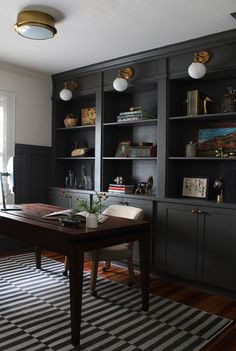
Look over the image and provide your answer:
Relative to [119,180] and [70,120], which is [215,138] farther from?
[70,120]

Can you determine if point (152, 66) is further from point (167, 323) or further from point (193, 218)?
point (167, 323)

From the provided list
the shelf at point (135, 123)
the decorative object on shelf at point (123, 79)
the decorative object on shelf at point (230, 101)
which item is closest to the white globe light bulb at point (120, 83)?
the decorative object on shelf at point (123, 79)

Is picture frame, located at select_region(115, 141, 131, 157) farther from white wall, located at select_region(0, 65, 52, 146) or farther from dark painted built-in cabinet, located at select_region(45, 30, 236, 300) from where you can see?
white wall, located at select_region(0, 65, 52, 146)

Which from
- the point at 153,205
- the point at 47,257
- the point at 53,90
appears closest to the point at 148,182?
the point at 153,205

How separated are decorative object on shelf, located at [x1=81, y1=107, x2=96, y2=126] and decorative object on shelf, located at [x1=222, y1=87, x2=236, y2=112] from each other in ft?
6.17

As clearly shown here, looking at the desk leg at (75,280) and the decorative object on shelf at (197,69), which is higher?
the decorative object on shelf at (197,69)

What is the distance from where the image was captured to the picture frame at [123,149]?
4.29m

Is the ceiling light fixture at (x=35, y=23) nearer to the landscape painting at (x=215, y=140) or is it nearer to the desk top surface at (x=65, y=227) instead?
the desk top surface at (x=65, y=227)

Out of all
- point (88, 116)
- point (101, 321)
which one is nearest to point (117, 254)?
point (101, 321)

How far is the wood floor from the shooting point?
237 cm

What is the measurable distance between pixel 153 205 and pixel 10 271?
1761 mm

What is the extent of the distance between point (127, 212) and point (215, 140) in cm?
123

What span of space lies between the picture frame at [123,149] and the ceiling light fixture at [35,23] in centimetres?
171

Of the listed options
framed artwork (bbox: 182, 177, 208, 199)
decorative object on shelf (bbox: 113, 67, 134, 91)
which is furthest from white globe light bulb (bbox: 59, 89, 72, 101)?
framed artwork (bbox: 182, 177, 208, 199)
